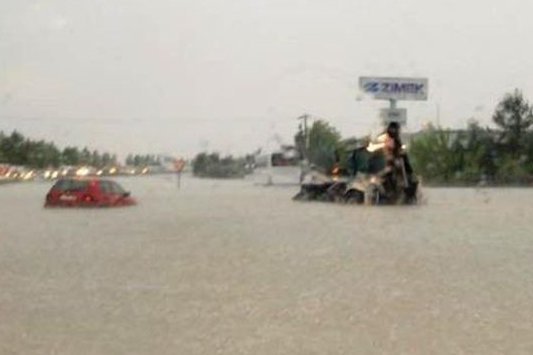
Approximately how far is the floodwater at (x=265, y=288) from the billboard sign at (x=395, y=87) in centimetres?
2029

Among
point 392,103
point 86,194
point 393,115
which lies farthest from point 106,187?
point 392,103

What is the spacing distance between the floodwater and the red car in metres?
5.69

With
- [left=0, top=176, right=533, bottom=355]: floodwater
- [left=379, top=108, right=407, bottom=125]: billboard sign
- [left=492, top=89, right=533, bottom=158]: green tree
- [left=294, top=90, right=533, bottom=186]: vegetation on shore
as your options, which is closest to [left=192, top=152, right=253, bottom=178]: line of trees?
[left=294, top=90, right=533, bottom=186]: vegetation on shore

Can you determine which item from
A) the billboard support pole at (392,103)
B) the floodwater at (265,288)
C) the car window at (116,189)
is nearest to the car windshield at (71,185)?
the car window at (116,189)

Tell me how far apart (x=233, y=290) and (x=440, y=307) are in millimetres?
2046

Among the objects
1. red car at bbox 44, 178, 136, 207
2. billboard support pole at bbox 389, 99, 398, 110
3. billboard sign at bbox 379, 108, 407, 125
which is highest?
billboard support pole at bbox 389, 99, 398, 110

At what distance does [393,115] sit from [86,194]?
40.7 ft

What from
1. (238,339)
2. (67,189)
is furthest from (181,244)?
(67,189)

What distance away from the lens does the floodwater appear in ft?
23.8

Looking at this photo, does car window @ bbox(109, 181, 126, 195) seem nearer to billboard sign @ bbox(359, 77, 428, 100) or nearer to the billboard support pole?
the billboard support pole

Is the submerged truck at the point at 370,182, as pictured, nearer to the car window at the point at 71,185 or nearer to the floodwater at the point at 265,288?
the car window at the point at 71,185

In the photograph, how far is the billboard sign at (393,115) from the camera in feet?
111

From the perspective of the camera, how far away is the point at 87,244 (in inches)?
590

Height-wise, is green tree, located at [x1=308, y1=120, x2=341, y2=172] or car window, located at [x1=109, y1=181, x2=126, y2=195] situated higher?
green tree, located at [x1=308, y1=120, x2=341, y2=172]
